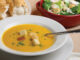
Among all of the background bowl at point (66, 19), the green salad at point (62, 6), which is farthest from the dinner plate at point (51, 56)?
the green salad at point (62, 6)

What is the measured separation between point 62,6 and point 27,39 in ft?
1.97

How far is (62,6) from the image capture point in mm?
1655

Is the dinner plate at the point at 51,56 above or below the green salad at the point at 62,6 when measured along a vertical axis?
below

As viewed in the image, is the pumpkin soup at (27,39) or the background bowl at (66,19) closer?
the pumpkin soup at (27,39)

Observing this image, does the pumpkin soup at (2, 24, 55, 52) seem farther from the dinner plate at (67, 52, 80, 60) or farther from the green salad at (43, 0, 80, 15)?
the green salad at (43, 0, 80, 15)

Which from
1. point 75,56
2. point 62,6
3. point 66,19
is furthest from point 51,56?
point 62,6

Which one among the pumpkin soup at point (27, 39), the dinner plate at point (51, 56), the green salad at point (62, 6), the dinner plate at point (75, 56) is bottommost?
the dinner plate at point (75, 56)

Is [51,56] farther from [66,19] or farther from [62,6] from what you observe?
[62,6]

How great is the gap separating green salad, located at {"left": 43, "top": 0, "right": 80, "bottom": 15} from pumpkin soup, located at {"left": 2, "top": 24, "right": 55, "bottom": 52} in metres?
0.31

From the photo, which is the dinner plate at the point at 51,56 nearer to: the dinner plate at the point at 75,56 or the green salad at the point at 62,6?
the dinner plate at the point at 75,56

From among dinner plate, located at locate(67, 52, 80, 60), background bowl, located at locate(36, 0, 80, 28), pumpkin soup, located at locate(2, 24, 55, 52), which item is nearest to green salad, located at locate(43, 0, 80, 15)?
background bowl, located at locate(36, 0, 80, 28)

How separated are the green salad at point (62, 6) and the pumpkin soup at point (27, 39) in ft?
1.03

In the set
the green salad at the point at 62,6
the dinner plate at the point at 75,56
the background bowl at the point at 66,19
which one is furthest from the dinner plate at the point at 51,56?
the green salad at the point at 62,6

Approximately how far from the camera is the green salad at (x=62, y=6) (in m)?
1.57
